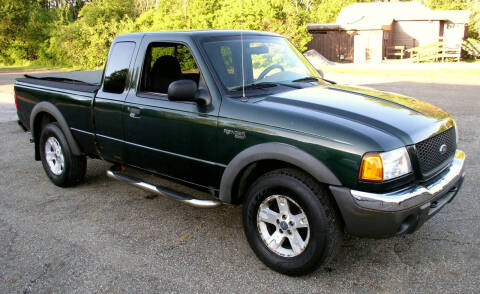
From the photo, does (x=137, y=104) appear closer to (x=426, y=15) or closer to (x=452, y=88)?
(x=452, y=88)

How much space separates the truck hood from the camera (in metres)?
3.23

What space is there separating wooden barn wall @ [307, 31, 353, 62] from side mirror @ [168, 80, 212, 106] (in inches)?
1172

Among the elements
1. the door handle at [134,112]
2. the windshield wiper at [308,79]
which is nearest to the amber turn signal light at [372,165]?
the windshield wiper at [308,79]

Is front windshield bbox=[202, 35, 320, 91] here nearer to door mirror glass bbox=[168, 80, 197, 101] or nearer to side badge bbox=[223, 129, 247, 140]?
door mirror glass bbox=[168, 80, 197, 101]

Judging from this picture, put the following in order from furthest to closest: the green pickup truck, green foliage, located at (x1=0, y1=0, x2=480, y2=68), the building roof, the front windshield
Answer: the building roof, green foliage, located at (x1=0, y1=0, x2=480, y2=68), the front windshield, the green pickup truck

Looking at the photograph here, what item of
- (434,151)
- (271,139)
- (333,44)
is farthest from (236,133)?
(333,44)

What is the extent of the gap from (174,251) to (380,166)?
2.03 meters

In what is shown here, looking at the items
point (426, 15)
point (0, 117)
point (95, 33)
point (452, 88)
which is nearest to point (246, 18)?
point (95, 33)

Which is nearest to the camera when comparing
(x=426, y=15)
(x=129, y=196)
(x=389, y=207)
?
(x=389, y=207)

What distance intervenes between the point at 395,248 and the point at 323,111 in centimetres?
151

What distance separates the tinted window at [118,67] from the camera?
15.0 ft

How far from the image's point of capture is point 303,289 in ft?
10.7

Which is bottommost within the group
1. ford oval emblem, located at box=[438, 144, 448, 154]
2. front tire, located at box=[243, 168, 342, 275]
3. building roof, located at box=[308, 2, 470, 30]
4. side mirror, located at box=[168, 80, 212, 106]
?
front tire, located at box=[243, 168, 342, 275]

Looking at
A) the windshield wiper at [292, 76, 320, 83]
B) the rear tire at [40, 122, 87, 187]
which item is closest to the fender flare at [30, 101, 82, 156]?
the rear tire at [40, 122, 87, 187]
